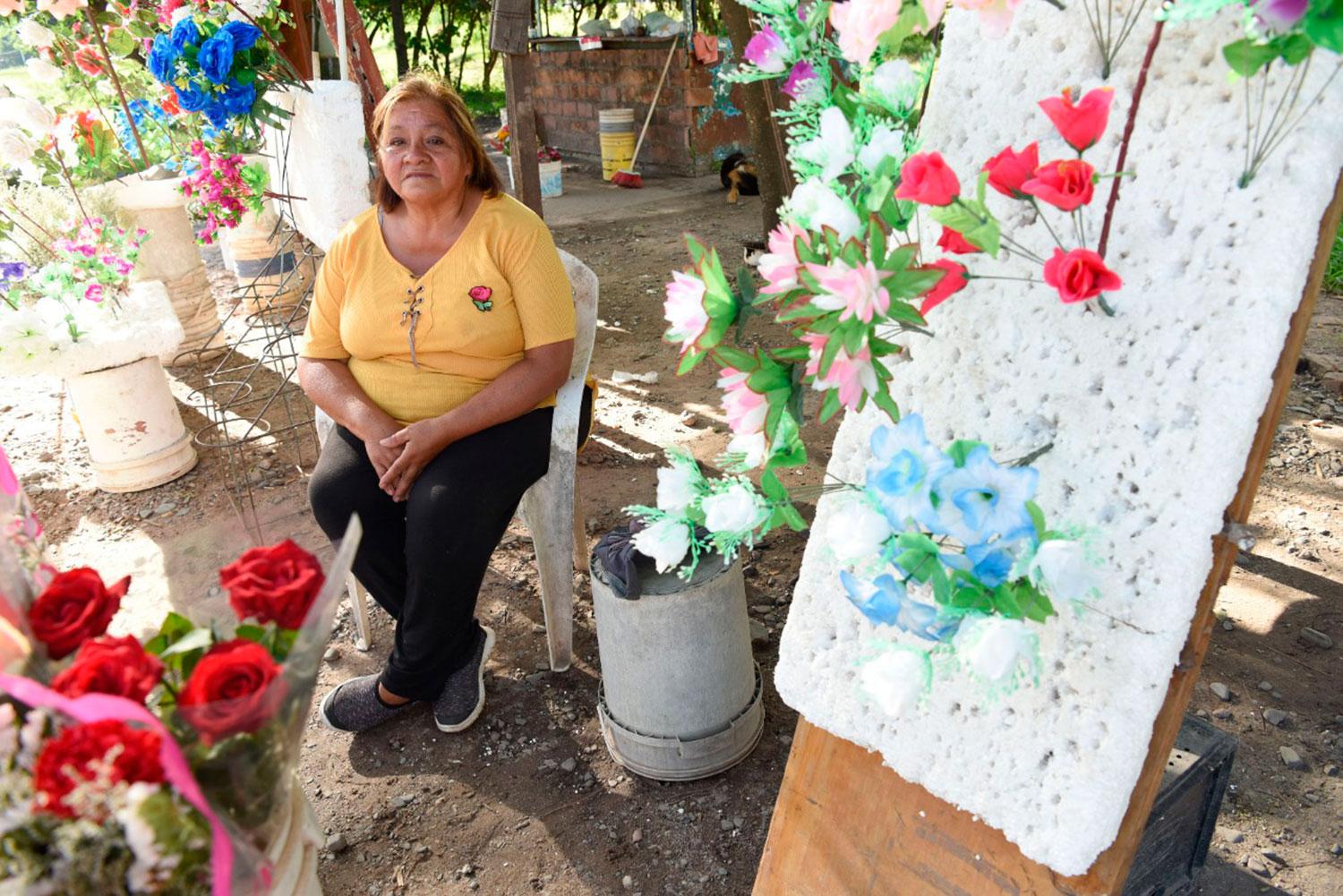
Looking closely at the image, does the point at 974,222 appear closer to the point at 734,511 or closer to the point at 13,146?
the point at 734,511

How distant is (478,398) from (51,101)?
2721 mm

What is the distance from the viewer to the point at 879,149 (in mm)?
1127

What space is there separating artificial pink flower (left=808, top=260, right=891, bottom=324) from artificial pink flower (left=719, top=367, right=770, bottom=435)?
0.74 ft

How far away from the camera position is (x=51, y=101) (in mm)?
3758

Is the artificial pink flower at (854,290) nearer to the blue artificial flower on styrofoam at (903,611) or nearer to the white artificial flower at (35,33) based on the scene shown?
the blue artificial flower on styrofoam at (903,611)

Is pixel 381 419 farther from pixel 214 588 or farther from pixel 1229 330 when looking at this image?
pixel 1229 330

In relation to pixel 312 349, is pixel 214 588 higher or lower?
higher

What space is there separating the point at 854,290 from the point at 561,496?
163 centimetres

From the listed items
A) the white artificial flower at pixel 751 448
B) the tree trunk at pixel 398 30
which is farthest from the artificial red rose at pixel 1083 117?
the tree trunk at pixel 398 30

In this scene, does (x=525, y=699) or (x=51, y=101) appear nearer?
(x=525, y=699)

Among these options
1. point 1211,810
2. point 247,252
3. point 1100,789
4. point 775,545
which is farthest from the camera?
point 247,252

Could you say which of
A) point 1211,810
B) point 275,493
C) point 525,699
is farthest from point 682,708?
point 275,493

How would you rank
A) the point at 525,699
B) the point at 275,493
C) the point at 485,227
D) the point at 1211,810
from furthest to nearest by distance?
the point at 275,493, the point at 525,699, the point at 485,227, the point at 1211,810

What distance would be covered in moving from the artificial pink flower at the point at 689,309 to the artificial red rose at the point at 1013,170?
35cm
